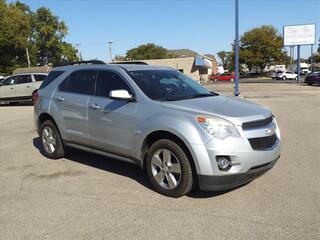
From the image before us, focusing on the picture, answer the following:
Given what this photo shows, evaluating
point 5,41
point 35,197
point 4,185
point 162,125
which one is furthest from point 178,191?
point 5,41

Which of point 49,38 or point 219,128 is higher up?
point 49,38

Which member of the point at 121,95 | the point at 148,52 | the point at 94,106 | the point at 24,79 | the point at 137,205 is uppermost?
the point at 148,52

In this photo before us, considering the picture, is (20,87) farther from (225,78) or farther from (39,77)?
(225,78)

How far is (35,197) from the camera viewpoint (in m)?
5.37

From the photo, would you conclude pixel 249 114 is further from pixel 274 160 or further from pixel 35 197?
pixel 35 197

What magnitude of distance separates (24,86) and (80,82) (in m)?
15.6

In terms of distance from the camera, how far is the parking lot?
4176 millimetres

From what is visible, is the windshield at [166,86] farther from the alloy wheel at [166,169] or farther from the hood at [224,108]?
the alloy wheel at [166,169]

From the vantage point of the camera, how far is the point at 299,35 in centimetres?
5053

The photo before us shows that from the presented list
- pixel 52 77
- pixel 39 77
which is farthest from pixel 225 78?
pixel 52 77

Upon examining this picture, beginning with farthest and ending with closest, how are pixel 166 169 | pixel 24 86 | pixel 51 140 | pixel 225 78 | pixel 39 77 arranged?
pixel 225 78 → pixel 39 77 → pixel 24 86 → pixel 51 140 → pixel 166 169

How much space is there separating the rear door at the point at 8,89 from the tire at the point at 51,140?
49.1 ft

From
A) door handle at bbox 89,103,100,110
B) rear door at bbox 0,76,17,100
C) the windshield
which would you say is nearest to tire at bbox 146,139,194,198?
the windshield

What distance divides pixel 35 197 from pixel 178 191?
195 cm
